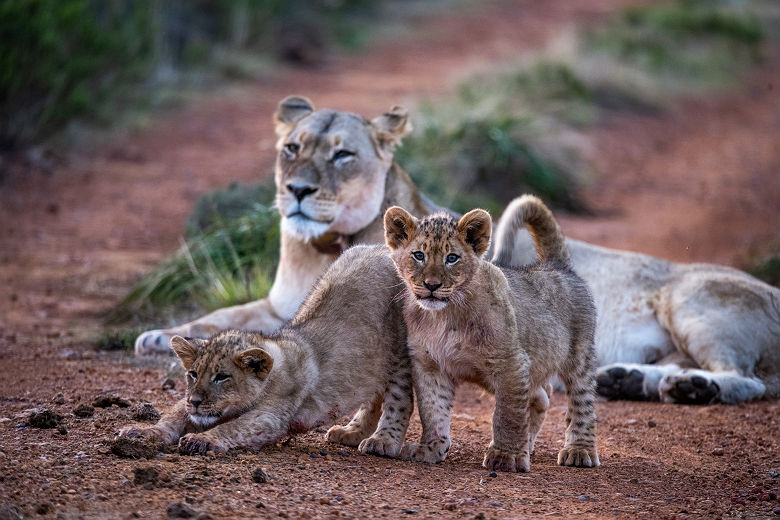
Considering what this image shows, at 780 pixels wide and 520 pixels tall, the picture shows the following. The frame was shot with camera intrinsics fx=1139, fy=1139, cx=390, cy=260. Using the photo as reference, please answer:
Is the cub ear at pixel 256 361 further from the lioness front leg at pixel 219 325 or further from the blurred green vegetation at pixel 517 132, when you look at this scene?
the blurred green vegetation at pixel 517 132

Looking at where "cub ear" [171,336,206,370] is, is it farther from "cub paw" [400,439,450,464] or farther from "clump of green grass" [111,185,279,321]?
"clump of green grass" [111,185,279,321]

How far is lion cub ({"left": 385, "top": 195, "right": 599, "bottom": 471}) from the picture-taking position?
4875 millimetres

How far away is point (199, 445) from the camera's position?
15.3ft

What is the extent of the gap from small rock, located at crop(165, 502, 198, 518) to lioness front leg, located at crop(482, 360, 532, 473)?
157 cm

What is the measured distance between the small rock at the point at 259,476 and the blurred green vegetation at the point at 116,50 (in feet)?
29.0

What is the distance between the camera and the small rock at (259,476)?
14.6ft

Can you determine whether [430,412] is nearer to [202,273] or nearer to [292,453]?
[292,453]

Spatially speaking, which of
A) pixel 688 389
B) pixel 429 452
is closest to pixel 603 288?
pixel 688 389

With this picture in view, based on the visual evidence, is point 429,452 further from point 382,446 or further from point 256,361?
point 256,361

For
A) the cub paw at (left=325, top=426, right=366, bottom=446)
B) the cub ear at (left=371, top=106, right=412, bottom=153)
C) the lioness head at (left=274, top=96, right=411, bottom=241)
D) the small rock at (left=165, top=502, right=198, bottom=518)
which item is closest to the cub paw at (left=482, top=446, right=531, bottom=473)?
the cub paw at (left=325, top=426, right=366, bottom=446)

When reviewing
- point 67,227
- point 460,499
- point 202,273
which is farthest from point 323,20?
point 460,499

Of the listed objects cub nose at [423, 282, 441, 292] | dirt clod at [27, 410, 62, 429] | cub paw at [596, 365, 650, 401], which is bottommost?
cub paw at [596, 365, 650, 401]

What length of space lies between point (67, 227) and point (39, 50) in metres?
2.45

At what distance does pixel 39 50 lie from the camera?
12625 millimetres
